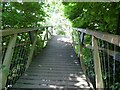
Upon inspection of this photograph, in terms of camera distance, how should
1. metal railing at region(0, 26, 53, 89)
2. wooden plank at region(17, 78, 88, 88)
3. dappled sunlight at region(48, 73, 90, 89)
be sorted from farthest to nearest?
wooden plank at region(17, 78, 88, 88), dappled sunlight at region(48, 73, 90, 89), metal railing at region(0, 26, 53, 89)

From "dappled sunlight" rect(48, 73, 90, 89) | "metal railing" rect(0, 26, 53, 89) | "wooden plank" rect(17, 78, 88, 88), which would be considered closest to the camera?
"metal railing" rect(0, 26, 53, 89)

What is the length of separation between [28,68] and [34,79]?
91 centimetres

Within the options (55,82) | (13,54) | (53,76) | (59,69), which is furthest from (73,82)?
(13,54)

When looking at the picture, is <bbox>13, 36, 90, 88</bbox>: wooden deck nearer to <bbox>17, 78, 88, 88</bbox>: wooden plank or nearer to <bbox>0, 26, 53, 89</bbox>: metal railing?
<bbox>17, 78, 88, 88</bbox>: wooden plank

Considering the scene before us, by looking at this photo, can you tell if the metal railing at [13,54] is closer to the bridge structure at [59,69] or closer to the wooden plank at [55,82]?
the bridge structure at [59,69]

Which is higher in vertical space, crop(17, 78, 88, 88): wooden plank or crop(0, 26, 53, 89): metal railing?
crop(0, 26, 53, 89): metal railing

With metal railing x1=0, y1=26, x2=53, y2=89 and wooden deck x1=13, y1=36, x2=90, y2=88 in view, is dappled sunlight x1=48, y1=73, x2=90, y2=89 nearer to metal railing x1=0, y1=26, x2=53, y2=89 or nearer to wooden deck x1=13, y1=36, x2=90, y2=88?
wooden deck x1=13, y1=36, x2=90, y2=88

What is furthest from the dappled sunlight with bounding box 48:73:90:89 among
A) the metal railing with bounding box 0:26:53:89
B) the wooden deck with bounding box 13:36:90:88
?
the metal railing with bounding box 0:26:53:89

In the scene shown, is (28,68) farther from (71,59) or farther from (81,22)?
(81,22)

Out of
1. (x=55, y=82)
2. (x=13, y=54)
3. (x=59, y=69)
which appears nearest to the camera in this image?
(x=55, y=82)

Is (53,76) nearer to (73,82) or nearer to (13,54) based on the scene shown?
(73,82)

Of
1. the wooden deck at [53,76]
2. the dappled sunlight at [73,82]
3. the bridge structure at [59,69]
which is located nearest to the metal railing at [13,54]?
the bridge structure at [59,69]

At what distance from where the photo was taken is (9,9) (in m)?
5.01

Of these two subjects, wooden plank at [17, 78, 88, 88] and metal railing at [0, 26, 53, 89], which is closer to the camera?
metal railing at [0, 26, 53, 89]
